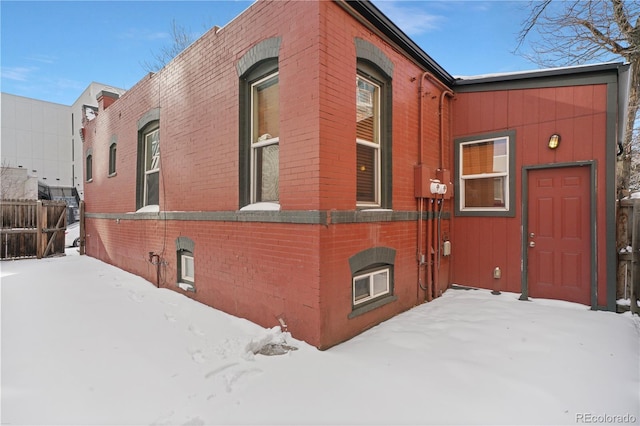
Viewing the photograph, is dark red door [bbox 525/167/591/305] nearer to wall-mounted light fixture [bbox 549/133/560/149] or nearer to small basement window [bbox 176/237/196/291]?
wall-mounted light fixture [bbox 549/133/560/149]

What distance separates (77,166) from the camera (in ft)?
129

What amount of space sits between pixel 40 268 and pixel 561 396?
12.1 m

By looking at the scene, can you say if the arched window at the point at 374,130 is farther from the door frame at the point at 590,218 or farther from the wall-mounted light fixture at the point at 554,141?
the wall-mounted light fixture at the point at 554,141

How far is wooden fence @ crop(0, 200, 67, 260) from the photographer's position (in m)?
10.9

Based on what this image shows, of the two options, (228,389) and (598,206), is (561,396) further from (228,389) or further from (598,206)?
(598,206)

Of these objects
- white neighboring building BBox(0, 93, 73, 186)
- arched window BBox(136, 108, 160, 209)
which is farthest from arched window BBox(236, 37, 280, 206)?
white neighboring building BBox(0, 93, 73, 186)

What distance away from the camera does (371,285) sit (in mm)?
4820

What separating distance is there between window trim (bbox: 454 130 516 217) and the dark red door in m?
0.32

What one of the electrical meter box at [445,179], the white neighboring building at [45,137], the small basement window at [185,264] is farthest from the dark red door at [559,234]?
the white neighboring building at [45,137]

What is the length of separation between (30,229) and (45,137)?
122ft

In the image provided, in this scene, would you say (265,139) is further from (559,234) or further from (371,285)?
(559,234)

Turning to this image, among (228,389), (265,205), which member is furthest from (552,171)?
(228,389)

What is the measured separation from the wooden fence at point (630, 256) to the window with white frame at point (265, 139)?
597cm

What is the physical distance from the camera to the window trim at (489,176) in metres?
6.26
